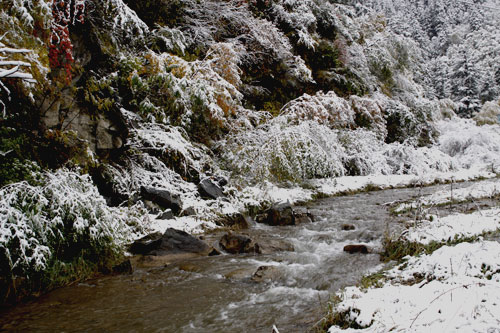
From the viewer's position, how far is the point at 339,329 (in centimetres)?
234

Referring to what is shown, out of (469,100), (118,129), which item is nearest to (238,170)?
(118,129)

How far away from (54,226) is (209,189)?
4.31 meters

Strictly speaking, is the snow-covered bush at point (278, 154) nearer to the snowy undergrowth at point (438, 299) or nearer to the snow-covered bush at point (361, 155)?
the snow-covered bush at point (361, 155)

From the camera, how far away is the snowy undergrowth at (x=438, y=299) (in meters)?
1.91

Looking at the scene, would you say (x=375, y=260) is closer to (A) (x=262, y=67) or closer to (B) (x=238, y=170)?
(B) (x=238, y=170)

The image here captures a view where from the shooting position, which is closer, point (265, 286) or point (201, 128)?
point (265, 286)

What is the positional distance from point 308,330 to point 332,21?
18686 millimetres

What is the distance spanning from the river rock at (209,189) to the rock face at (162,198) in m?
0.97

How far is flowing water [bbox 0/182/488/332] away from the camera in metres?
3.11

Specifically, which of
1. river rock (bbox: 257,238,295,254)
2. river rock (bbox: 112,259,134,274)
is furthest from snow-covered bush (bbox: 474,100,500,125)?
river rock (bbox: 112,259,134,274)

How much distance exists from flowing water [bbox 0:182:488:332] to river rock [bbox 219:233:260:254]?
196mm

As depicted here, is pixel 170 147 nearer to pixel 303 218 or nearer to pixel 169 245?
pixel 169 245

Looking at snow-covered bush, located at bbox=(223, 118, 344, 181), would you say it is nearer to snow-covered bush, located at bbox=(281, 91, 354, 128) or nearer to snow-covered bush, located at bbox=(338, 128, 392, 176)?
snow-covered bush, located at bbox=(281, 91, 354, 128)

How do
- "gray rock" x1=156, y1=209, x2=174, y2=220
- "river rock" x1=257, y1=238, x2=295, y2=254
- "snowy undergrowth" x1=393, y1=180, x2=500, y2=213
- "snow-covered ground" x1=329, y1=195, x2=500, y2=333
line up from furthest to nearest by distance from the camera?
"snowy undergrowth" x1=393, y1=180, x2=500, y2=213, "gray rock" x1=156, y1=209, x2=174, y2=220, "river rock" x1=257, y1=238, x2=295, y2=254, "snow-covered ground" x1=329, y1=195, x2=500, y2=333
